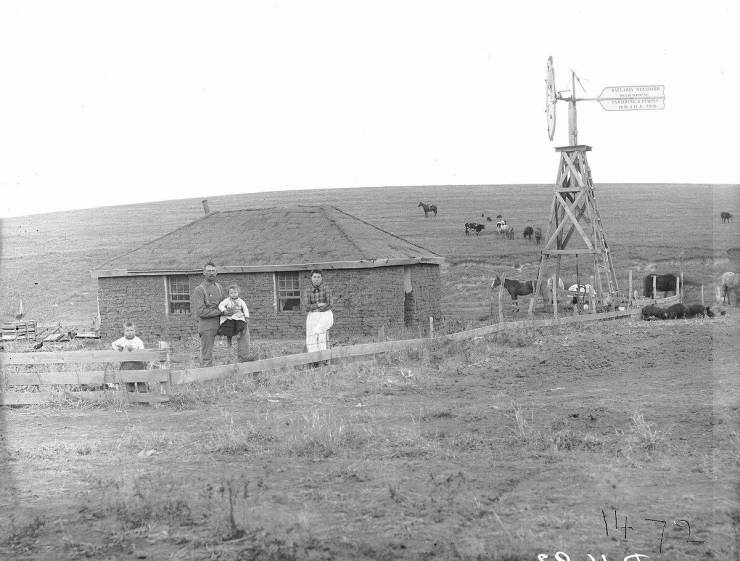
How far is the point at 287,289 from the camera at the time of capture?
843 inches

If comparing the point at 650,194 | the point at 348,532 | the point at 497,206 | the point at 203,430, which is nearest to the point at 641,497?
the point at 348,532

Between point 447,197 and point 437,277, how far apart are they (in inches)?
1675

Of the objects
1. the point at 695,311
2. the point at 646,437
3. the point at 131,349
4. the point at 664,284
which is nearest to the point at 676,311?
the point at 695,311

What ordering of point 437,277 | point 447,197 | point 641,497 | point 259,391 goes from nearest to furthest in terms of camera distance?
point 641,497 < point 259,391 < point 437,277 < point 447,197

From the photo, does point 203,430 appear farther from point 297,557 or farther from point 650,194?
point 650,194

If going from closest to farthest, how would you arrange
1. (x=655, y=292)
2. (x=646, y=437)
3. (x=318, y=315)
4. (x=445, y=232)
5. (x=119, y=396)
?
(x=646, y=437), (x=119, y=396), (x=318, y=315), (x=655, y=292), (x=445, y=232)

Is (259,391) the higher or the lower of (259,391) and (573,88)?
the lower

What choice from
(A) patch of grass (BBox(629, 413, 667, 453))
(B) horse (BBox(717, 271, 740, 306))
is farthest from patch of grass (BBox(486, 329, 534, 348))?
(B) horse (BBox(717, 271, 740, 306))

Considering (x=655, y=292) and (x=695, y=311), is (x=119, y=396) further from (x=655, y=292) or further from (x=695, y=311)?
(x=655, y=292)

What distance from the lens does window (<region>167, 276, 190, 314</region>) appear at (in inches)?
879

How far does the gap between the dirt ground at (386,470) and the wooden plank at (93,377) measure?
345 mm

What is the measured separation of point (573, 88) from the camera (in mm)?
24359

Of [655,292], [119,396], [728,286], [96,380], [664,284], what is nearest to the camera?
[119,396]

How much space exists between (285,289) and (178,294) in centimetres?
304
